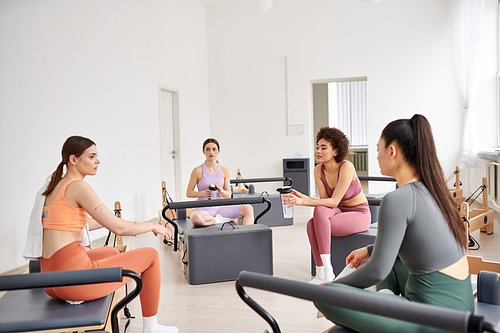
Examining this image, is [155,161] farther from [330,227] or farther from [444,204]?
[444,204]

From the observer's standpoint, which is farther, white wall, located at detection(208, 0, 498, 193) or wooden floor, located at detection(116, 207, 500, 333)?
white wall, located at detection(208, 0, 498, 193)

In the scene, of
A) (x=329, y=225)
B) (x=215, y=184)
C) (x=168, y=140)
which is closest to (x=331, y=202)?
(x=329, y=225)

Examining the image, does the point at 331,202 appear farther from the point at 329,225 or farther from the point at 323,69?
the point at 323,69

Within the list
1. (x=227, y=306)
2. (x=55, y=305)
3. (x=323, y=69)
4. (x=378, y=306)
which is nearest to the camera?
(x=378, y=306)

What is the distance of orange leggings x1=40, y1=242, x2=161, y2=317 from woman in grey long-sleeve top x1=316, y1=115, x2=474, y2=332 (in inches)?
40.8

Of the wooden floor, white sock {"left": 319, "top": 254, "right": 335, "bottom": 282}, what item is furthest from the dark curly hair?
the wooden floor

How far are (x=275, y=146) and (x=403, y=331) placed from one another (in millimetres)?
7431

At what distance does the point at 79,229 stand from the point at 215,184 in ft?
7.33

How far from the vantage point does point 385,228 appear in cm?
140

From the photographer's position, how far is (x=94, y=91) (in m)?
5.13

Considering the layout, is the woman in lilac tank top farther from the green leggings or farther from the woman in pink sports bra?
the green leggings

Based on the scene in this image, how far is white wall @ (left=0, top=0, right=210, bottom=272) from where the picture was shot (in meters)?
3.91

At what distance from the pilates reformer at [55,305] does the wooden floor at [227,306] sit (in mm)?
733

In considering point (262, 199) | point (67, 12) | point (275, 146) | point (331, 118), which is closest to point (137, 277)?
point (262, 199)
